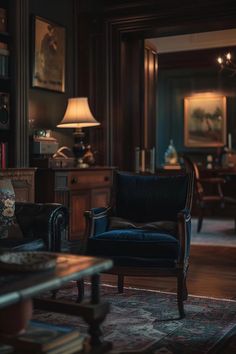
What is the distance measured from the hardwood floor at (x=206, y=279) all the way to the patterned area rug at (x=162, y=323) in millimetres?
217

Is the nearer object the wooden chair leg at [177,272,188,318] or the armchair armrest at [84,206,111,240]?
the wooden chair leg at [177,272,188,318]

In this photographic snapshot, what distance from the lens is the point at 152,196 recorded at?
3848mm

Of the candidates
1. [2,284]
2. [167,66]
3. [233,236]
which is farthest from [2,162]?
[167,66]

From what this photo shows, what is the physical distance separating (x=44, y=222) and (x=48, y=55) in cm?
244

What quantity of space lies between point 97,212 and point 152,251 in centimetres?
54

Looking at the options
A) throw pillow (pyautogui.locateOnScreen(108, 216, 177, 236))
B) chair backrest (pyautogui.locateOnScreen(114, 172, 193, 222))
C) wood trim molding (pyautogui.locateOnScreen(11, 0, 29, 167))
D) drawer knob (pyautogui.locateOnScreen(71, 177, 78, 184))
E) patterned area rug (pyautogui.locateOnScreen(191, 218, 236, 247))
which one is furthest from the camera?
patterned area rug (pyautogui.locateOnScreen(191, 218, 236, 247))

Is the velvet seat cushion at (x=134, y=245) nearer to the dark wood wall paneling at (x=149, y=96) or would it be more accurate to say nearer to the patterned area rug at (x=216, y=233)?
the patterned area rug at (x=216, y=233)

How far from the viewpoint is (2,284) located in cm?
201

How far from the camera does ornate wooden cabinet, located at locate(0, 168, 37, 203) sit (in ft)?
14.3

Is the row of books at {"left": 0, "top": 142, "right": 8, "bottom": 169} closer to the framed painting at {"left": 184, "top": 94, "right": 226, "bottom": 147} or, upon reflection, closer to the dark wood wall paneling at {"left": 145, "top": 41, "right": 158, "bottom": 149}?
the dark wood wall paneling at {"left": 145, "top": 41, "right": 158, "bottom": 149}

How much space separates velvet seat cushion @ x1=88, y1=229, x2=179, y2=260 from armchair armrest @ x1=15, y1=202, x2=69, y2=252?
9.3 inches

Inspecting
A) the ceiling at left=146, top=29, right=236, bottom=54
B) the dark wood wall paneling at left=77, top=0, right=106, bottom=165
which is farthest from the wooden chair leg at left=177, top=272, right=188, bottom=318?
the ceiling at left=146, top=29, right=236, bottom=54

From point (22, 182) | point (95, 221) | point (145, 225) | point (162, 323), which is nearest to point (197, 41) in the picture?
point (22, 182)

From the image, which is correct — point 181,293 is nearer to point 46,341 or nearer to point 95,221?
point 95,221
